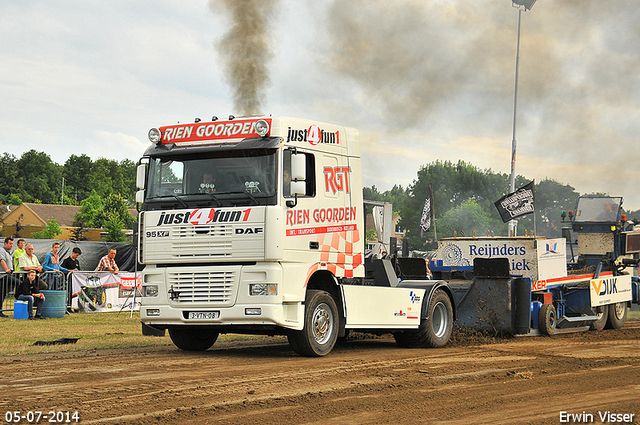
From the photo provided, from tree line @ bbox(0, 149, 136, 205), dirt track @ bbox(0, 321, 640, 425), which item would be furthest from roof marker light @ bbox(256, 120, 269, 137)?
tree line @ bbox(0, 149, 136, 205)

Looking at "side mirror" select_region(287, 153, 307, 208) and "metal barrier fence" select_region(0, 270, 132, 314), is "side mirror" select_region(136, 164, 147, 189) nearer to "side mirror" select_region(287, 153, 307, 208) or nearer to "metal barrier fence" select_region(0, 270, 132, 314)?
"side mirror" select_region(287, 153, 307, 208)

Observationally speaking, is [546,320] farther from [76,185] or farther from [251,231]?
[76,185]

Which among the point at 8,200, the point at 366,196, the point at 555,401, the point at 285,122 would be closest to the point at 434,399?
the point at 555,401

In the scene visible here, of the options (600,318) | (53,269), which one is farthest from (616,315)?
(53,269)

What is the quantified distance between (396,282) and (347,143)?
2692 mm

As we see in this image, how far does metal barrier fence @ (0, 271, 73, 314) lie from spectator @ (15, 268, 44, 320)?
33.5 inches

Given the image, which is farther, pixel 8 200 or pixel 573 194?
pixel 8 200

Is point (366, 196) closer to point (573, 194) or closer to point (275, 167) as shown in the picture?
point (275, 167)

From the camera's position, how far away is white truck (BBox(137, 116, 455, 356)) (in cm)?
1009

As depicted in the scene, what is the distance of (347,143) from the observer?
11.8 m

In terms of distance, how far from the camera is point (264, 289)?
32.9 ft

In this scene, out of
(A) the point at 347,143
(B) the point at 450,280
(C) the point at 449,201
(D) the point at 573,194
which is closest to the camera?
(A) the point at 347,143

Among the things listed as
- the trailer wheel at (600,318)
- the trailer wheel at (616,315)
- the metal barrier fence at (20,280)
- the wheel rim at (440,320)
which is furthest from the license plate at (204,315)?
the trailer wheel at (616,315)

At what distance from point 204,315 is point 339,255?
2357 mm
